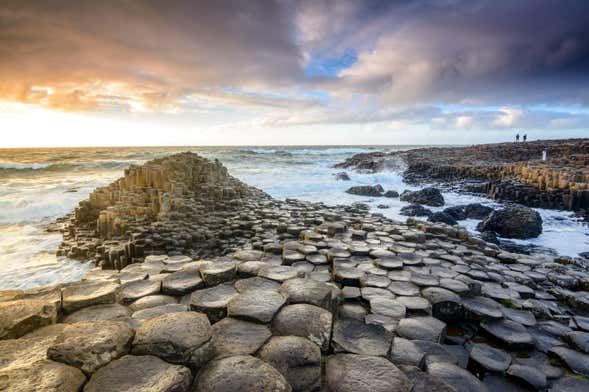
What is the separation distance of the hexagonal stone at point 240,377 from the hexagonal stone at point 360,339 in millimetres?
684

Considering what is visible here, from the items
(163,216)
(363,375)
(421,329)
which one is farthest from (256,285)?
(163,216)

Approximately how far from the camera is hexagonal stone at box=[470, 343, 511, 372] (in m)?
2.40

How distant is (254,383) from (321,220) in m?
5.46

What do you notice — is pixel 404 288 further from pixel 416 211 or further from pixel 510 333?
pixel 416 211

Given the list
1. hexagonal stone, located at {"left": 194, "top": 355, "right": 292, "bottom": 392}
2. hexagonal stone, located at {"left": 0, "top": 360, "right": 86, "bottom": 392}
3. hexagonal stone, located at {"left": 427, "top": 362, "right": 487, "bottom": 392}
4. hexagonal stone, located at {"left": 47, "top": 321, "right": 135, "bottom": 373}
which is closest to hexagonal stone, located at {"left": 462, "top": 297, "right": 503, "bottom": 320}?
hexagonal stone, located at {"left": 427, "top": 362, "right": 487, "bottom": 392}

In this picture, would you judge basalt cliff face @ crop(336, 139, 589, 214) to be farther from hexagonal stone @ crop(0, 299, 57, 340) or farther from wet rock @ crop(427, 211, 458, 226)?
hexagonal stone @ crop(0, 299, 57, 340)

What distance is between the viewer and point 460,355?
2.65 meters

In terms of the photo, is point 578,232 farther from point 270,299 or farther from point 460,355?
point 270,299

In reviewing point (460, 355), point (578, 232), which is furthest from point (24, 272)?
point (578, 232)

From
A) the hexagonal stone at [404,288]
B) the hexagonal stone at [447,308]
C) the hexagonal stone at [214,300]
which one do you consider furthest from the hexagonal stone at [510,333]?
the hexagonal stone at [214,300]

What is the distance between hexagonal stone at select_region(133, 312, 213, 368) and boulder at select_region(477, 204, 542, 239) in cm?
835

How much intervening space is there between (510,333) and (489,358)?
0.47 metres

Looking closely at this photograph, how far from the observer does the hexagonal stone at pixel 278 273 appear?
9.85 feet

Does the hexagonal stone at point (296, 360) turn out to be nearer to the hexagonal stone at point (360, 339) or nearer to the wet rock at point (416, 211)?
the hexagonal stone at point (360, 339)
